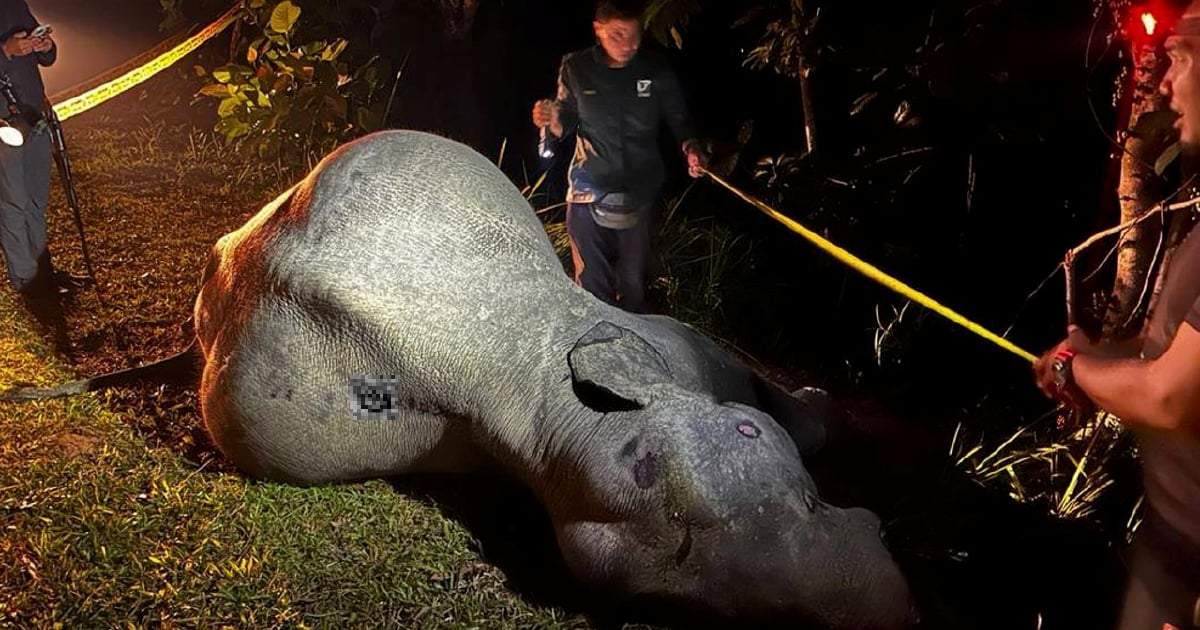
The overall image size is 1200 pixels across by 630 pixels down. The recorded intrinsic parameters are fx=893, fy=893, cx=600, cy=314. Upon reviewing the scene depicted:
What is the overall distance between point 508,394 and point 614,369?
0.42m

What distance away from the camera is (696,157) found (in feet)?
15.6

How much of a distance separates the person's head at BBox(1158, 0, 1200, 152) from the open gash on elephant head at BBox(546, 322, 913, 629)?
4.75 ft

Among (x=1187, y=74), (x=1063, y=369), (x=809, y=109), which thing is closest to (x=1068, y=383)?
(x=1063, y=369)

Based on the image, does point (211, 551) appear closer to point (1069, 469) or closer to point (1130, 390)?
point (1130, 390)

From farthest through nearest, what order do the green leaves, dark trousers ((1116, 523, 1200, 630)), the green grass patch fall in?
the green leaves, the green grass patch, dark trousers ((1116, 523, 1200, 630))

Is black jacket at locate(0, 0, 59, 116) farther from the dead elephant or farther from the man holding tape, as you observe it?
the man holding tape

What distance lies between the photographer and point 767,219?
6.71 metres

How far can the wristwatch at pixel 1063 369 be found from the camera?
2.08 m

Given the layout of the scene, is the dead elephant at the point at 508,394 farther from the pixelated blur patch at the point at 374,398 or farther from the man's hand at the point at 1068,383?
the man's hand at the point at 1068,383

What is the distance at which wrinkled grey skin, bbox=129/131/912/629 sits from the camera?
108 inches

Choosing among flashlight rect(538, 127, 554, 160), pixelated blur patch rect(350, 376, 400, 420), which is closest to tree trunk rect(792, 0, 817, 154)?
flashlight rect(538, 127, 554, 160)

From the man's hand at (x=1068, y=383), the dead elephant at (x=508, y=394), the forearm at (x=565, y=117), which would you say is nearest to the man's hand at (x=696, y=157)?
the forearm at (x=565, y=117)

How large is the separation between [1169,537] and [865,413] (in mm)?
2542

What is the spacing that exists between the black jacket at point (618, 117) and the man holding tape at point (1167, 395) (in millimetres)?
3005
